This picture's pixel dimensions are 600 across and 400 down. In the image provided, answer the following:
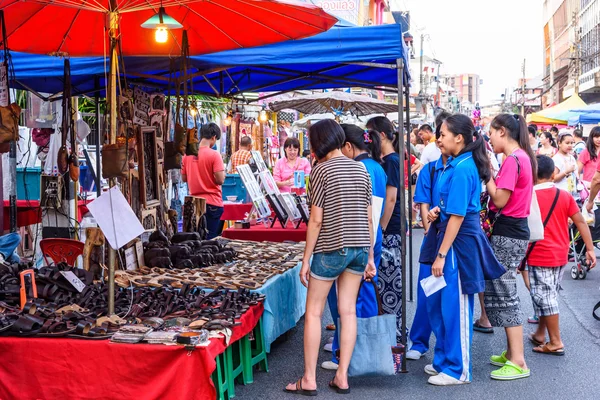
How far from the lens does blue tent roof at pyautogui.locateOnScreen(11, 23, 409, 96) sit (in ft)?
20.4

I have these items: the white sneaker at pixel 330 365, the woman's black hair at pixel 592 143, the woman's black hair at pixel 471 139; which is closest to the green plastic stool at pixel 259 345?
the white sneaker at pixel 330 365

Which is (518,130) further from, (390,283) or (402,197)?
(390,283)

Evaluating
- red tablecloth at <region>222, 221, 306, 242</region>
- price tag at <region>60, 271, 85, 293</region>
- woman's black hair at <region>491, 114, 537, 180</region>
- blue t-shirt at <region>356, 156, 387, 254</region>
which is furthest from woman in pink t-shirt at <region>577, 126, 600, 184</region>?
price tag at <region>60, 271, 85, 293</region>

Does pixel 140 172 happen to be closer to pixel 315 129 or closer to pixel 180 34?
pixel 180 34

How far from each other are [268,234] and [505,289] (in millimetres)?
4123

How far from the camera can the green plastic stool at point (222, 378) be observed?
16.0 feet

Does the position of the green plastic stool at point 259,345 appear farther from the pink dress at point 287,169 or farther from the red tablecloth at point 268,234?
the pink dress at point 287,169

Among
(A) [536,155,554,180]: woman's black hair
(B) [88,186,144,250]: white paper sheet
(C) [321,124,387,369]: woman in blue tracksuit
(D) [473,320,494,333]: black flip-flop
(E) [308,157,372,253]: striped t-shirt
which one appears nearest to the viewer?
(B) [88,186,144,250]: white paper sheet

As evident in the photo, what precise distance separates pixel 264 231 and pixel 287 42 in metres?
3.40

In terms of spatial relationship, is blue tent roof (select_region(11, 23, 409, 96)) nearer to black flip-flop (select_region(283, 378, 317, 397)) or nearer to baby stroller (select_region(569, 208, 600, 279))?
black flip-flop (select_region(283, 378, 317, 397))

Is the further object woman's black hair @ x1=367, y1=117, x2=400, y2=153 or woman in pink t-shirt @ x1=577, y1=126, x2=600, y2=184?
woman in pink t-shirt @ x1=577, y1=126, x2=600, y2=184

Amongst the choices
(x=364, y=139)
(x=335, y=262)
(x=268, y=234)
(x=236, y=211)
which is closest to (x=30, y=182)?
(x=236, y=211)

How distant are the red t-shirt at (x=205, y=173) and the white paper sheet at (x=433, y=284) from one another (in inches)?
174

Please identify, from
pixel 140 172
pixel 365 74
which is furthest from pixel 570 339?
pixel 140 172
